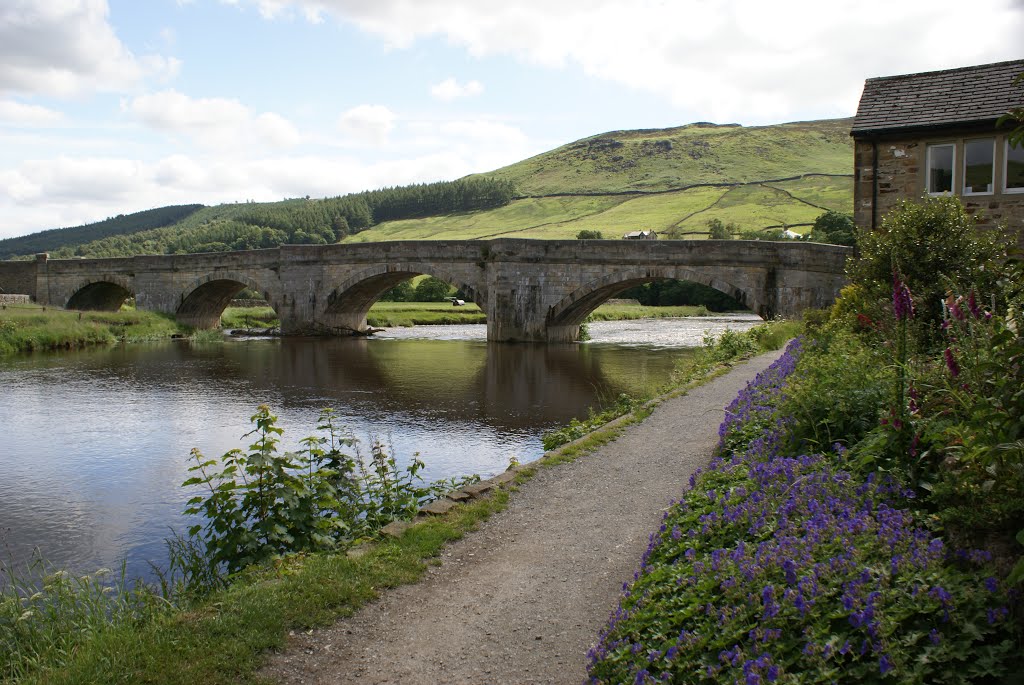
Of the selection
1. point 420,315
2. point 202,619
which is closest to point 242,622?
point 202,619

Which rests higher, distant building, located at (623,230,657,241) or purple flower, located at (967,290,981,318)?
distant building, located at (623,230,657,241)

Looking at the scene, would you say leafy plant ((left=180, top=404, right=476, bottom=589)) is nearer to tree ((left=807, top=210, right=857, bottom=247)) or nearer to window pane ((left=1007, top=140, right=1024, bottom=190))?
window pane ((left=1007, top=140, right=1024, bottom=190))

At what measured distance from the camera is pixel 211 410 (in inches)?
635

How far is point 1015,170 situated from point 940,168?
1350 millimetres

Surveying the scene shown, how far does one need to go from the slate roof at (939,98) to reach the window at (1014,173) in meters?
1.05

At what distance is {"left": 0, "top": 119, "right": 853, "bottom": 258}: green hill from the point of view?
90125 mm

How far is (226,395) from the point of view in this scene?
1823cm

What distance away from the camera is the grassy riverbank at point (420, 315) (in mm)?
45062

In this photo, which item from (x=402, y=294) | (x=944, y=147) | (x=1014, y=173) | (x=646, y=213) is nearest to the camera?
(x=1014, y=173)

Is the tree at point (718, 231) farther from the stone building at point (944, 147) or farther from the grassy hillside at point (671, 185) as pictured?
the stone building at point (944, 147)

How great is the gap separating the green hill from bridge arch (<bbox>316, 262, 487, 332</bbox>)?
43.0 m

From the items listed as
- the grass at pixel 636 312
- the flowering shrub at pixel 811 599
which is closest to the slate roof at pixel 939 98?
the flowering shrub at pixel 811 599

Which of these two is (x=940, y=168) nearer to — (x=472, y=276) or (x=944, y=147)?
(x=944, y=147)

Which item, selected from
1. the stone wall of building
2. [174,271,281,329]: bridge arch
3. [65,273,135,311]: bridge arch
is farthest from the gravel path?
[65,273,135,311]: bridge arch
